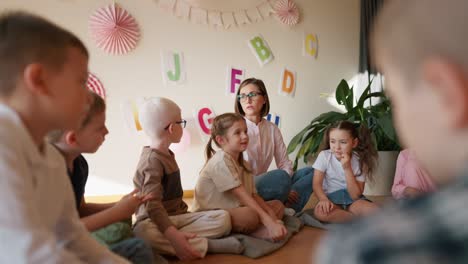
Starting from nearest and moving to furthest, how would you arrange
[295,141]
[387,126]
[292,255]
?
[292,255], [387,126], [295,141]

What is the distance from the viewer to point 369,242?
277mm

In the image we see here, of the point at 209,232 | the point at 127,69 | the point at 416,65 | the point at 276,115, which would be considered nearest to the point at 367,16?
the point at 276,115

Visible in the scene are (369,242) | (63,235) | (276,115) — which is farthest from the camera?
(276,115)

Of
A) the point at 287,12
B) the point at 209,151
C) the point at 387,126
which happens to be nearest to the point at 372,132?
the point at 387,126

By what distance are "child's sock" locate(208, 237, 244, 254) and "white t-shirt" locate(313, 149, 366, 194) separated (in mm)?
669

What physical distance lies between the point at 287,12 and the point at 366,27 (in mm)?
754

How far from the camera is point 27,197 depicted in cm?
47

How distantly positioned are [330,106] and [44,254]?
2615mm

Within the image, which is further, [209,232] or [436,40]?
[209,232]

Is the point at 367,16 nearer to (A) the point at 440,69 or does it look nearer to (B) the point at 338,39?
(B) the point at 338,39

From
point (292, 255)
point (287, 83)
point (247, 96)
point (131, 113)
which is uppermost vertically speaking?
point (287, 83)

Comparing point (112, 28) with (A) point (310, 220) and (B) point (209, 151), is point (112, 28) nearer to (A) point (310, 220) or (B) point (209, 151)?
(B) point (209, 151)

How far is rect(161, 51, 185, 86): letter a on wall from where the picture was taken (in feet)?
7.44

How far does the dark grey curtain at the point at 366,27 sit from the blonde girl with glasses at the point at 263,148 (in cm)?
137
